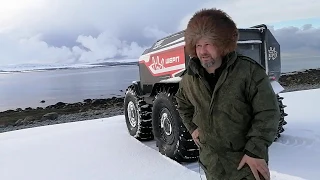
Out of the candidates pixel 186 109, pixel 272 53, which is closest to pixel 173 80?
pixel 272 53

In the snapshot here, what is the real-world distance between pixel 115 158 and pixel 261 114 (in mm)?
3172

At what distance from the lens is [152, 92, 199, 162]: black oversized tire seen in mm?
4109

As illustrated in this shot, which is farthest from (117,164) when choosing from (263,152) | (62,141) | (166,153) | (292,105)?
(292,105)

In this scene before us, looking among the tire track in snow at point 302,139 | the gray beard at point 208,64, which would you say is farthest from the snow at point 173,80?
the gray beard at point 208,64

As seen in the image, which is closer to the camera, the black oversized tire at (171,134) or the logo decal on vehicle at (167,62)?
the black oversized tire at (171,134)

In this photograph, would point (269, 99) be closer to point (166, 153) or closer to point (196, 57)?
point (196, 57)

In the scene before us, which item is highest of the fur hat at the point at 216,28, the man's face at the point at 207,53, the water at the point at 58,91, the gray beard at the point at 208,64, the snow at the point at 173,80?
the fur hat at the point at 216,28

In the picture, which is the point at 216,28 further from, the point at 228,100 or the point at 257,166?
the point at 257,166

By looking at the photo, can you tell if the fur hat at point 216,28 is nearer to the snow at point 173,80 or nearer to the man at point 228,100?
the man at point 228,100

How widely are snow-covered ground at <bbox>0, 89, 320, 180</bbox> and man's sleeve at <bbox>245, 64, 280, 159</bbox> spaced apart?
73.0 inches

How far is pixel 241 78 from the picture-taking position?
181cm

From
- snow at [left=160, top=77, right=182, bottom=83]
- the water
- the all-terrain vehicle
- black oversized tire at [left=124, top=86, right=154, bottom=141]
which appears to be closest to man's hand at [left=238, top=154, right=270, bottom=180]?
the all-terrain vehicle

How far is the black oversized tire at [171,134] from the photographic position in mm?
4109

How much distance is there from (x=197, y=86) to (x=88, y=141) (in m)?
4.17
